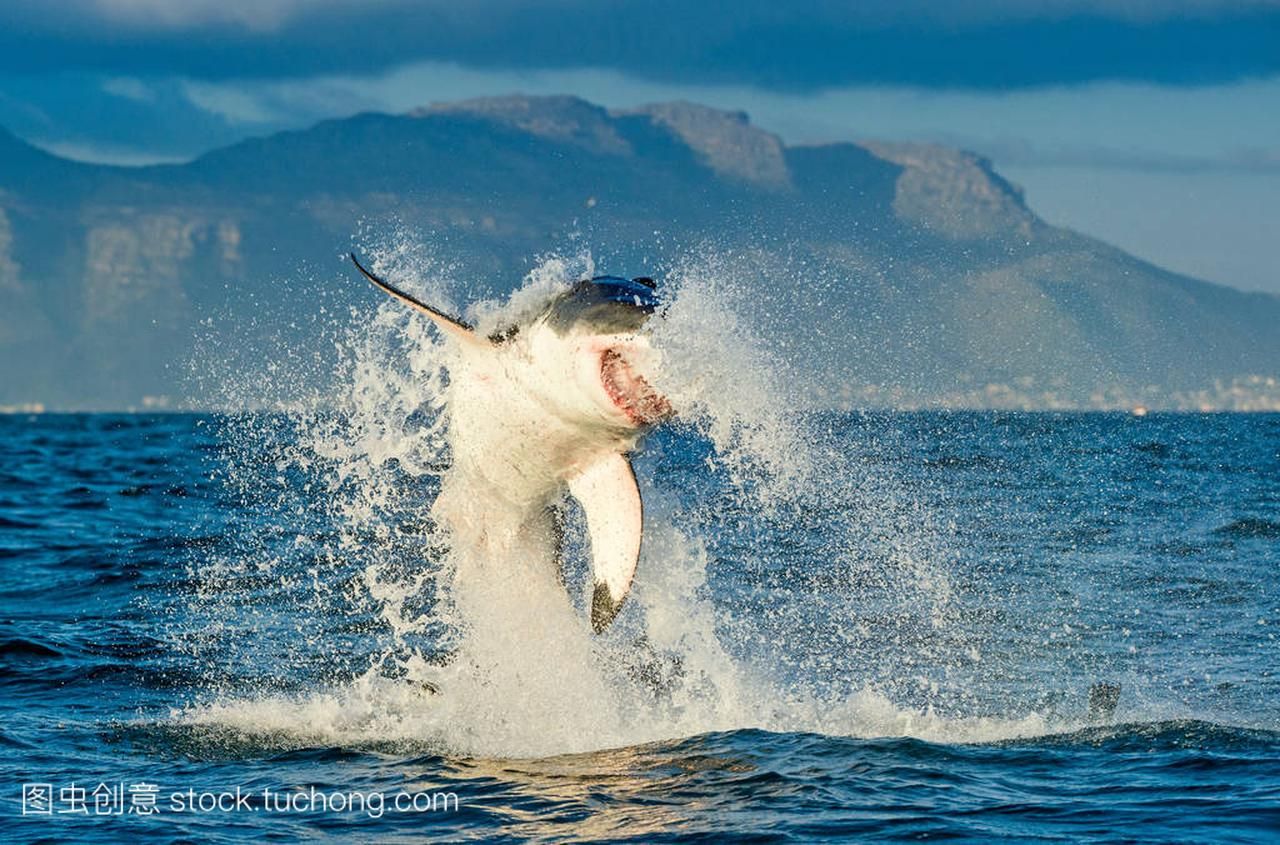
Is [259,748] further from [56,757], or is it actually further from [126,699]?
[126,699]

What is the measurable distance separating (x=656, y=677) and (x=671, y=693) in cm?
58

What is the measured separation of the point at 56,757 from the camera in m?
10.9

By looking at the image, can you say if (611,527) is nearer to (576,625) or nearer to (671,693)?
(576,625)

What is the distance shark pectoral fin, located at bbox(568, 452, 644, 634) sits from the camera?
10.7 m

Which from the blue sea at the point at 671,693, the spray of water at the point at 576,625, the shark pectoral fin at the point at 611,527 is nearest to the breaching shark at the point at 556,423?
the shark pectoral fin at the point at 611,527

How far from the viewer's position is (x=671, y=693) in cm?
1265

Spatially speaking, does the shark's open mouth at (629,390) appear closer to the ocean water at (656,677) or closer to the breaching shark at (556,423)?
the breaching shark at (556,423)

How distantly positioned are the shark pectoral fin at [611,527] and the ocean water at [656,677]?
0.36m

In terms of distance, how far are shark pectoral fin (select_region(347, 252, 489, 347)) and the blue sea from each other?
1.23 meters

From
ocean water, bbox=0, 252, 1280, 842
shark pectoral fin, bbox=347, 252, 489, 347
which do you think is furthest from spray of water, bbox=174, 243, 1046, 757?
shark pectoral fin, bbox=347, 252, 489, 347

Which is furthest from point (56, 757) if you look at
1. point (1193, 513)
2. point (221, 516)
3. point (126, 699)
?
point (1193, 513)

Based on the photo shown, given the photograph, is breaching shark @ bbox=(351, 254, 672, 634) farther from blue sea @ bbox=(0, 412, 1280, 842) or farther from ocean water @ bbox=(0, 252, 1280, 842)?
blue sea @ bbox=(0, 412, 1280, 842)

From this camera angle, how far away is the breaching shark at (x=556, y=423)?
9.44m

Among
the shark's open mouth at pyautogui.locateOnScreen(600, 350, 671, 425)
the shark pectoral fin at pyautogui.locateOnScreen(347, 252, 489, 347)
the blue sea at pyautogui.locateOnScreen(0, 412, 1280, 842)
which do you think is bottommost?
the blue sea at pyautogui.locateOnScreen(0, 412, 1280, 842)
